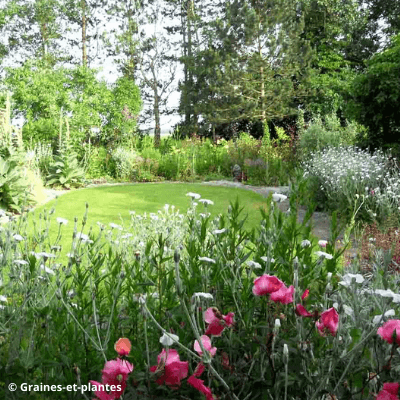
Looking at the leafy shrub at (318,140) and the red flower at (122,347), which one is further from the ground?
the leafy shrub at (318,140)

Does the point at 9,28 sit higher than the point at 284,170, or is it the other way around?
the point at 9,28

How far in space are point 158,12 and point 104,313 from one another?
949 inches

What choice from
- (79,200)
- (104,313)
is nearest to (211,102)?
(79,200)

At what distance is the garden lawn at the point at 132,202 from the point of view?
7082mm

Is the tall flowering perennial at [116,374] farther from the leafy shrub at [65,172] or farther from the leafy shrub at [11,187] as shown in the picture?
the leafy shrub at [65,172]

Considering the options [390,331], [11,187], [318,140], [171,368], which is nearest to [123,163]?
[318,140]

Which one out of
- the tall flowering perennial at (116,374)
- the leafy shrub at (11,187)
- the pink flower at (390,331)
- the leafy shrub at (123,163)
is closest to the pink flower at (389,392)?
the pink flower at (390,331)

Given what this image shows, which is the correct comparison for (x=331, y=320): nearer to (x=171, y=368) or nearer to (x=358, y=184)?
(x=171, y=368)

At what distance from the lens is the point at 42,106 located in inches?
591

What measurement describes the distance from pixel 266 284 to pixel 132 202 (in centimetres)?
753

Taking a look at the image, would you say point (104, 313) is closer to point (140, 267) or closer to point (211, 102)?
point (140, 267)

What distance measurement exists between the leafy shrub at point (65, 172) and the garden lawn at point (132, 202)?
2.08ft

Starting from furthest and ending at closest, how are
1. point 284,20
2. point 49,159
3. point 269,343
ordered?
point 284,20, point 49,159, point 269,343

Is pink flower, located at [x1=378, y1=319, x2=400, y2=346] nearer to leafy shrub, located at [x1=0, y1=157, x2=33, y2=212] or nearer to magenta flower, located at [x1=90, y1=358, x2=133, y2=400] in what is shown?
magenta flower, located at [x1=90, y1=358, x2=133, y2=400]
